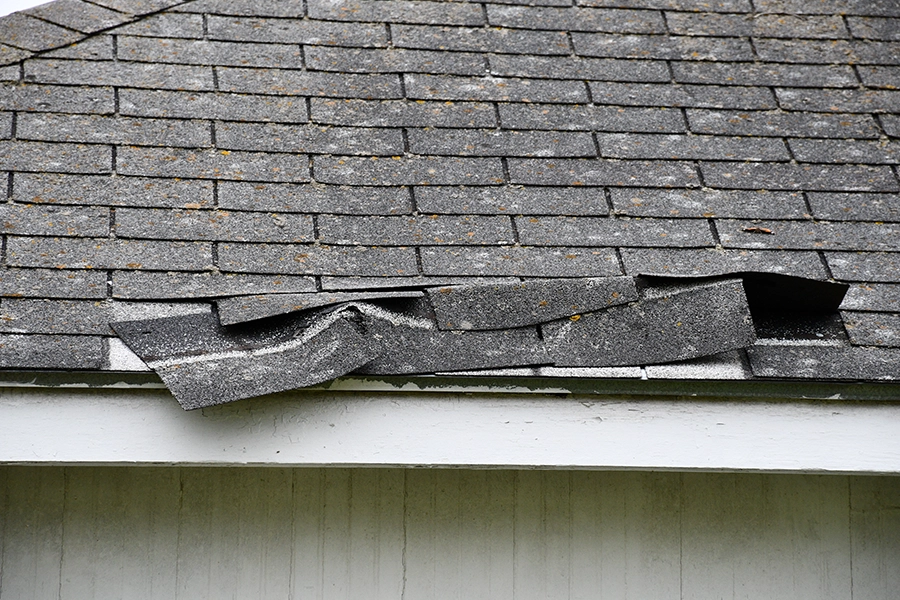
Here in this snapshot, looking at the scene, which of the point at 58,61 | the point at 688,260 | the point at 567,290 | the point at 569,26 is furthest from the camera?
the point at 569,26

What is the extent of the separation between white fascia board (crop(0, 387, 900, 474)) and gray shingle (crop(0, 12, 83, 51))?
64.7 inches

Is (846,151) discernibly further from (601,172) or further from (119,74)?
(119,74)

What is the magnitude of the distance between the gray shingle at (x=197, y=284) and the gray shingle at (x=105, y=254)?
0.04 m

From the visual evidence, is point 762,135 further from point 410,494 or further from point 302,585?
point 302,585

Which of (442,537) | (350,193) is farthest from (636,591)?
(350,193)

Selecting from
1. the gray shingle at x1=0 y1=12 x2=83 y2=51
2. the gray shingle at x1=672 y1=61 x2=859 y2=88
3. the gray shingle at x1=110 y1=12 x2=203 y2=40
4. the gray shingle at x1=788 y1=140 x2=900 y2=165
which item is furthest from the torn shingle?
the gray shingle at x1=0 y1=12 x2=83 y2=51

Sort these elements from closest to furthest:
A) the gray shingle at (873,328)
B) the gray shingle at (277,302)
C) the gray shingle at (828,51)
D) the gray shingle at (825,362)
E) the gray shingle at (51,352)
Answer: the gray shingle at (51,352) → the gray shingle at (277,302) → the gray shingle at (825,362) → the gray shingle at (873,328) → the gray shingle at (828,51)

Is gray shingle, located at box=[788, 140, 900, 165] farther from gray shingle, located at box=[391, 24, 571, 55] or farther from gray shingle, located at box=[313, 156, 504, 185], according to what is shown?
gray shingle, located at box=[313, 156, 504, 185]

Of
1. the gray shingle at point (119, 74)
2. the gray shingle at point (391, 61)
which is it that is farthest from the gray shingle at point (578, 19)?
the gray shingle at point (119, 74)

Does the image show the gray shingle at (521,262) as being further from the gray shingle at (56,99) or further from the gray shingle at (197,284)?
the gray shingle at (56,99)

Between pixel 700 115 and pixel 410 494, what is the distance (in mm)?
1855

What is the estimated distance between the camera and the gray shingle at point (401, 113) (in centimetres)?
319

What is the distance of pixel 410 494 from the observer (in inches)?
113

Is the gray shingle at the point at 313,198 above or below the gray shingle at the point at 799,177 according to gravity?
below
